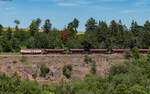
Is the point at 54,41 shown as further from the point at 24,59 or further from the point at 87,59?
the point at 24,59

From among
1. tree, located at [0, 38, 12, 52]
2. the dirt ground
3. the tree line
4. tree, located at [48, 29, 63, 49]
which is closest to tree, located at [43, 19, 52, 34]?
the tree line

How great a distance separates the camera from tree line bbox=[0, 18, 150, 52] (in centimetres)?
8394

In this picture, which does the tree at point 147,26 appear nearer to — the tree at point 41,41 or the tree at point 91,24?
the tree at point 91,24

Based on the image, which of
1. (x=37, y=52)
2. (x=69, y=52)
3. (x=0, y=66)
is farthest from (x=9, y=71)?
(x=69, y=52)

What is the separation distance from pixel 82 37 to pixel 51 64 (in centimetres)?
2470

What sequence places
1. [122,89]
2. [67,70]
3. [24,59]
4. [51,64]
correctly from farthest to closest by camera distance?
[24,59]
[51,64]
[67,70]
[122,89]

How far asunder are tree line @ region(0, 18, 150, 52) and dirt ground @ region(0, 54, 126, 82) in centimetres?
1208

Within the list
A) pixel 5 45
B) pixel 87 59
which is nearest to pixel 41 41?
pixel 5 45

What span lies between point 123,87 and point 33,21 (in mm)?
64512

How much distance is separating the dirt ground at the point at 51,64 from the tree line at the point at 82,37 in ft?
39.6

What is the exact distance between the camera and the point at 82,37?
88.6m

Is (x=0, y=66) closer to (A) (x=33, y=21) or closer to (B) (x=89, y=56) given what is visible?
(B) (x=89, y=56)

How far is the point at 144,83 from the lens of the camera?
50.1m

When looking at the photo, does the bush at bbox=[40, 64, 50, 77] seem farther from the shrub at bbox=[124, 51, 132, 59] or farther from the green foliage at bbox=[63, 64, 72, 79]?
the shrub at bbox=[124, 51, 132, 59]
